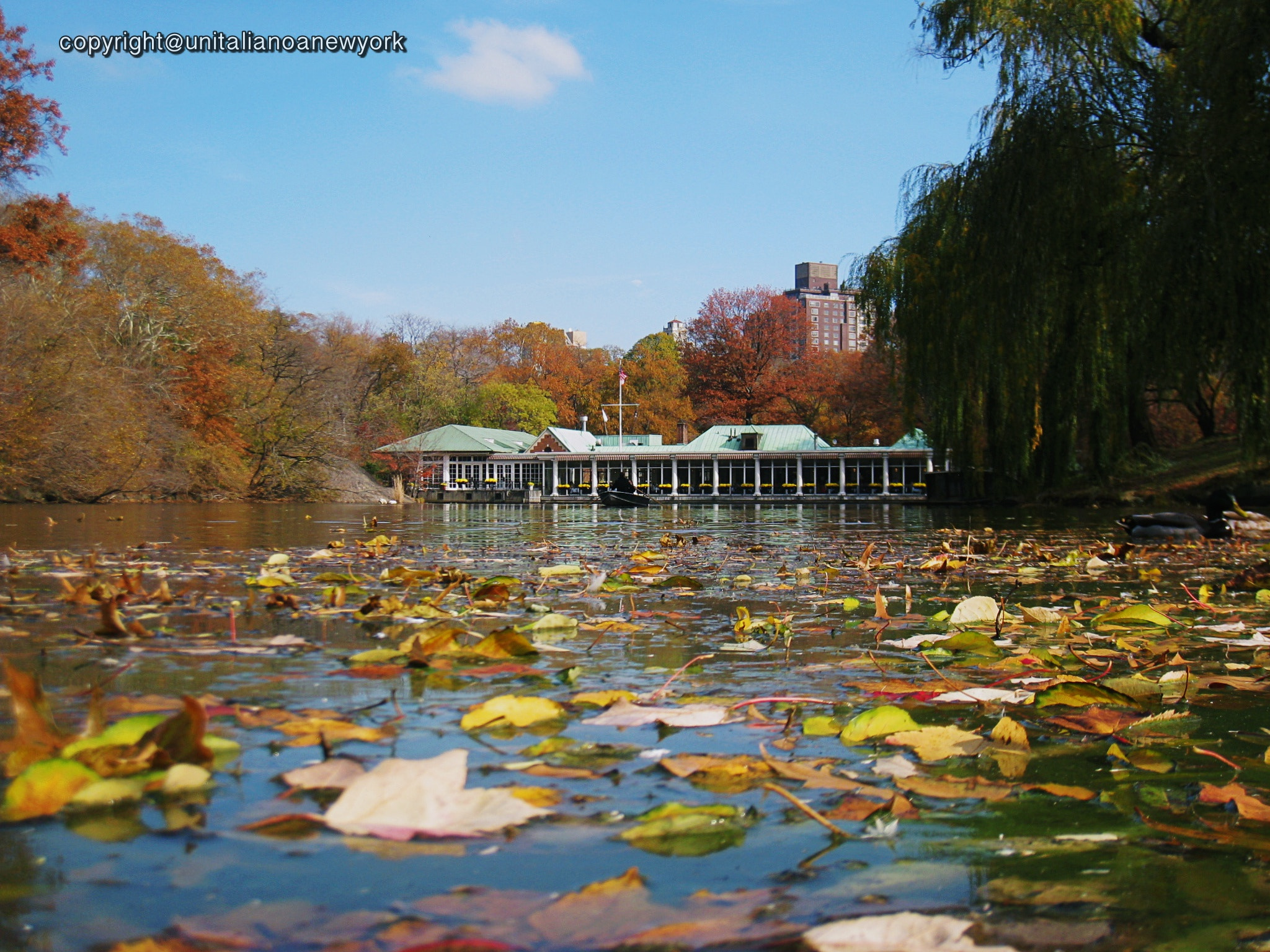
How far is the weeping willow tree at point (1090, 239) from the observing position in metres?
9.76

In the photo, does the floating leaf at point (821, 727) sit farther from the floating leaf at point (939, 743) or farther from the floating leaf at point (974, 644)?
the floating leaf at point (974, 644)

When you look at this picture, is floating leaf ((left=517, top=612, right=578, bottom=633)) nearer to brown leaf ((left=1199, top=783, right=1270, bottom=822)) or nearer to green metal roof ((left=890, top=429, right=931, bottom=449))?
brown leaf ((left=1199, top=783, right=1270, bottom=822))

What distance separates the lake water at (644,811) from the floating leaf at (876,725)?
4 cm

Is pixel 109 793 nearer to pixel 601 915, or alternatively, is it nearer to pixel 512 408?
pixel 601 915

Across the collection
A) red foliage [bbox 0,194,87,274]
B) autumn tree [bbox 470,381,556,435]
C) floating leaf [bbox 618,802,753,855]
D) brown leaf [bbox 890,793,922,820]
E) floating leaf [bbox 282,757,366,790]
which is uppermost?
red foliage [bbox 0,194,87,274]

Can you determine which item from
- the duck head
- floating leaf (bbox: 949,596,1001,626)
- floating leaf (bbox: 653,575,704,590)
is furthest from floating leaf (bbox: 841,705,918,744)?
the duck head

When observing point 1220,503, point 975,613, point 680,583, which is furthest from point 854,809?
point 1220,503

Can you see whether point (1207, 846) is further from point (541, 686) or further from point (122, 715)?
point (122, 715)

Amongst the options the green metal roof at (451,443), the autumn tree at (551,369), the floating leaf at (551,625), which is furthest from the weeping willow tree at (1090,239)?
the autumn tree at (551,369)

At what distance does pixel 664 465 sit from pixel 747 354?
11195 mm

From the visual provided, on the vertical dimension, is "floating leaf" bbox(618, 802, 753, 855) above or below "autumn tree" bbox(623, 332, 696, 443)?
below

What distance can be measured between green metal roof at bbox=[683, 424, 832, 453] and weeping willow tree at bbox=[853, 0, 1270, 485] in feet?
89.8

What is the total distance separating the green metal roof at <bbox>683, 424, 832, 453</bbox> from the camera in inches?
2058

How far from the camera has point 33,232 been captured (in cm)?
2812
